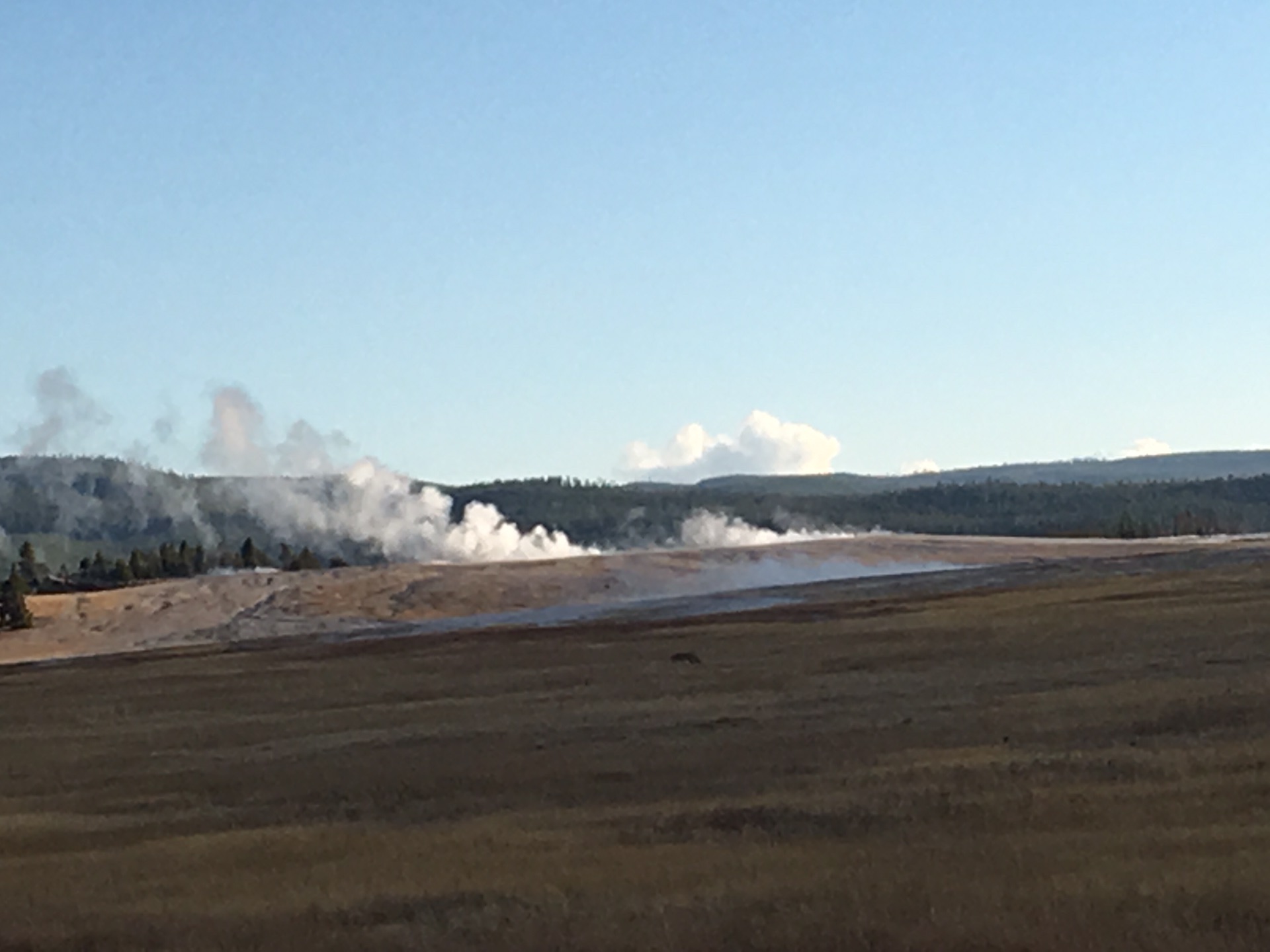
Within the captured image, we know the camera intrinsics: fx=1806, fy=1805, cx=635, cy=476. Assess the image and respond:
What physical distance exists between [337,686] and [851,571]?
51277mm

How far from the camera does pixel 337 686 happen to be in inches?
1545

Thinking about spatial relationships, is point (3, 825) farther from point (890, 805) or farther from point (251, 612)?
point (251, 612)

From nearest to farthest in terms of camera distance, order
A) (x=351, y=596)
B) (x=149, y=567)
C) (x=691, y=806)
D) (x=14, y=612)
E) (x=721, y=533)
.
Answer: (x=691, y=806)
(x=14, y=612)
(x=351, y=596)
(x=149, y=567)
(x=721, y=533)

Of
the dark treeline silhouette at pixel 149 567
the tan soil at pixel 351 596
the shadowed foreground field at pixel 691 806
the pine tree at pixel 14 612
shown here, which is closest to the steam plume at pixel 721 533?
the dark treeline silhouette at pixel 149 567

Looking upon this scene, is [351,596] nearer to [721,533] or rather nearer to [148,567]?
[148,567]

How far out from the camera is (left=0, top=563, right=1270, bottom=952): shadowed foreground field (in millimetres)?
13828

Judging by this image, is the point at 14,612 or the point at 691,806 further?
the point at 14,612

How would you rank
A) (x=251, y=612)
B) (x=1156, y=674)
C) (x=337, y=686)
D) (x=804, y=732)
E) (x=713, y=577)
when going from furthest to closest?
(x=713, y=577) → (x=251, y=612) → (x=337, y=686) → (x=1156, y=674) → (x=804, y=732)

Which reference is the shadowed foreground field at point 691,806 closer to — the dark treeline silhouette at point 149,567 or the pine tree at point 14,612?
the pine tree at point 14,612

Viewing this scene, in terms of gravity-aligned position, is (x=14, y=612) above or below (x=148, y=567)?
below

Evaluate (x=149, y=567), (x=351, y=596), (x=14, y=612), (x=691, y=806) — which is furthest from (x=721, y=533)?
(x=691, y=806)

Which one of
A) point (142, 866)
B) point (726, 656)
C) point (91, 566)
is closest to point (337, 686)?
point (726, 656)

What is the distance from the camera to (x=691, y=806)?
19156 mm

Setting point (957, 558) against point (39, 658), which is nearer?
point (39, 658)
